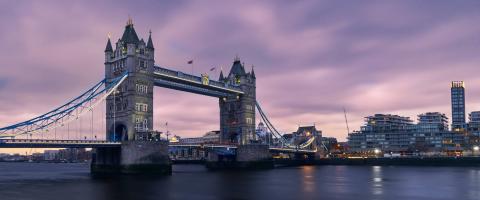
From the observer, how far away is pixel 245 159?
139 metres

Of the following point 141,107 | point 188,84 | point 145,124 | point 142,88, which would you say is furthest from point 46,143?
point 188,84

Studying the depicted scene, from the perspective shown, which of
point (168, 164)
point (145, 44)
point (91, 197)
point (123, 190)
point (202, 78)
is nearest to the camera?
point (91, 197)

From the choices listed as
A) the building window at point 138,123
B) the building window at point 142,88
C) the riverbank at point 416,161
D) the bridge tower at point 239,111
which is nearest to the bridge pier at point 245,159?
the bridge tower at point 239,111

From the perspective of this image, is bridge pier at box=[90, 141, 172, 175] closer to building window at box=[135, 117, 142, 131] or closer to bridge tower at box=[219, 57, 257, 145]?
building window at box=[135, 117, 142, 131]

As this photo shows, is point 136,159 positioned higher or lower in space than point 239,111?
lower

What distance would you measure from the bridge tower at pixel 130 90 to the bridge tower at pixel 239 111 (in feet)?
133

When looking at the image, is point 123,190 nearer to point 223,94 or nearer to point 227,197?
point 227,197

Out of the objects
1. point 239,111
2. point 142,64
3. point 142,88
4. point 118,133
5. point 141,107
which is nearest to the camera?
point 141,107

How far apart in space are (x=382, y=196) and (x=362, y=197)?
A: 2.51 meters

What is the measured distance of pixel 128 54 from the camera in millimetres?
107062

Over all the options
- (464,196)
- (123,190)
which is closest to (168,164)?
(123,190)

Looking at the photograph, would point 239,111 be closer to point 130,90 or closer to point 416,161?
point 130,90

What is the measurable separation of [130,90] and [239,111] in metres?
46.1

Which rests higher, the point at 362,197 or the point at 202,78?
the point at 202,78
